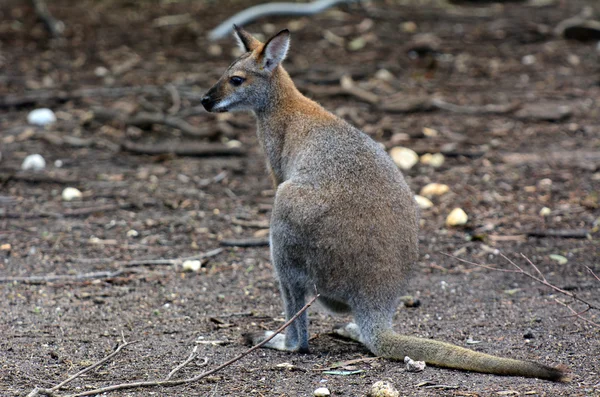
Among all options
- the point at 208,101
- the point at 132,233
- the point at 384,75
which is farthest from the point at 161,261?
the point at 384,75

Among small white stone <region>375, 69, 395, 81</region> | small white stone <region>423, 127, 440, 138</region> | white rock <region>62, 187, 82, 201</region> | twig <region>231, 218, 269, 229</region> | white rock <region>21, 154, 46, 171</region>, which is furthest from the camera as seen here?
small white stone <region>375, 69, 395, 81</region>

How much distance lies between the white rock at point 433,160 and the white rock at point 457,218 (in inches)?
47.8

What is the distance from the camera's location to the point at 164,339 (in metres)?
4.36

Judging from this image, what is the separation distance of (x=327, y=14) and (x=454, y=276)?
25.3 ft

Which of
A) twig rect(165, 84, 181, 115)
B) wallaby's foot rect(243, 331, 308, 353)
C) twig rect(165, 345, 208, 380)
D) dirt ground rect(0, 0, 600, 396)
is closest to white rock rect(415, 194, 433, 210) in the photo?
dirt ground rect(0, 0, 600, 396)

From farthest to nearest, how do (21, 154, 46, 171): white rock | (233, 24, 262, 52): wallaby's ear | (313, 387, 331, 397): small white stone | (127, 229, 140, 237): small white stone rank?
(21, 154, 46, 171): white rock, (127, 229, 140, 237): small white stone, (233, 24, 262, 52): wallaby's ear, (313, 387, 331, 397): small white stone

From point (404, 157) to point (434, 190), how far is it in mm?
642

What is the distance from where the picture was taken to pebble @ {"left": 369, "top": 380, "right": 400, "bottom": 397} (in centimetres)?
337

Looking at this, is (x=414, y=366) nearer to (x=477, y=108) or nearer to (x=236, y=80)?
(x=236, y=80)

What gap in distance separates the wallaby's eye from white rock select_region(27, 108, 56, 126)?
163 inches

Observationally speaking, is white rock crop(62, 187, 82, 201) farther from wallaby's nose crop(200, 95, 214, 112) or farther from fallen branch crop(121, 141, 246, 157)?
wallaby's nose crop(200, 95, 214, 112)

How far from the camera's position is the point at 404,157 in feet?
24.1

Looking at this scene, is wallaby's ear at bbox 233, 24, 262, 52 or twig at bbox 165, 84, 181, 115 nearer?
wallaby's ear at bbox 233, 24, 262, 52

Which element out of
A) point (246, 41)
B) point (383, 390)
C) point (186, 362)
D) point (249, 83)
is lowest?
point (186, 362)
